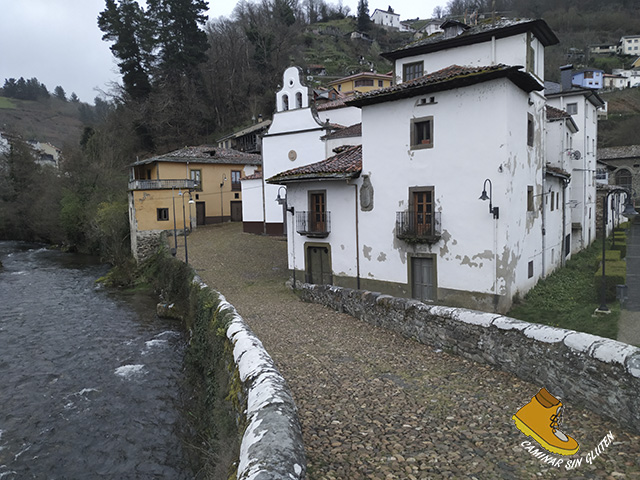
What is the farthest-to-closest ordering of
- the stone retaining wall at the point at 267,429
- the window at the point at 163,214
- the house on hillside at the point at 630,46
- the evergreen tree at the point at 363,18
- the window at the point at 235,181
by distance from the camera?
1. the evergreen tree at the point at 363,18
2. the house on hillside at the point at 630,46
3. the window at the point at 235,181
4. the window at the point at 163,214
5. the stone retaining wall at the point at 267,429

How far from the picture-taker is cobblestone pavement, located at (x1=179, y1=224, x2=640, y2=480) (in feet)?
16.0

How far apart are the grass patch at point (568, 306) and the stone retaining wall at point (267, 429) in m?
10.5

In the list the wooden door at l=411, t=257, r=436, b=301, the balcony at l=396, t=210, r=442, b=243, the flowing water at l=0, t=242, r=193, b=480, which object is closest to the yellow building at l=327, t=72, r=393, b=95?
the flowing water at l=0, t=242, r=193, b=480

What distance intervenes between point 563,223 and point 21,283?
33282 millimetres

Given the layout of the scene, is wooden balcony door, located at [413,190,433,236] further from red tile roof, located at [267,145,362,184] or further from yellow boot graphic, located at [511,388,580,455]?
yellow boot graphic, located at [511,388,580,455]

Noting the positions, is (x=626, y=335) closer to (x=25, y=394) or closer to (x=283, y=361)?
(x=283, y=361)

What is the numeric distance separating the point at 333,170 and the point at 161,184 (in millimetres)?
21301

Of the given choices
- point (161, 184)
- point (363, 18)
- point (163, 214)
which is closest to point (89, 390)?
point (163, 214)

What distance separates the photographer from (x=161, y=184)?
33.9 meters

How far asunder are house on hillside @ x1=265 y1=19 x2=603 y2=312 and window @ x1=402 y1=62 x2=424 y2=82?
6 centimetres

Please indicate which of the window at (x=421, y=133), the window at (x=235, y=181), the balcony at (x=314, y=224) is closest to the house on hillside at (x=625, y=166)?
the window at (x=235, y=181)

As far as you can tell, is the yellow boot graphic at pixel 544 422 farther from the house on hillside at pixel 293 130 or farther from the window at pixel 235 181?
the window at pixel 235 181

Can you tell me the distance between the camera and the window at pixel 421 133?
1488cm

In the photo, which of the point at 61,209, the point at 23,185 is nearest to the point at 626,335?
the point at 61,209
